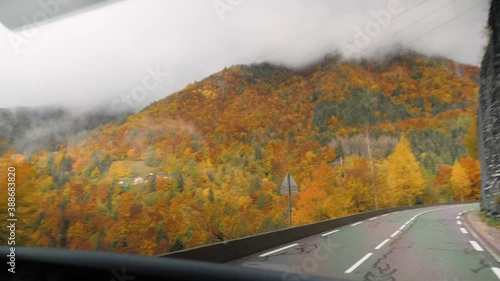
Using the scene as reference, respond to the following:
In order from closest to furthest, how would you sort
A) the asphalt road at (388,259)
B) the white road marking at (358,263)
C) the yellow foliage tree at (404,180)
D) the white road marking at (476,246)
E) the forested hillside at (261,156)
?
the asphalt road at (388,259)
the white road marking at (358,263)
the white road marking at (476,246)
the forested hillside at (261,156)
the yellow foliage tree at (404,180)

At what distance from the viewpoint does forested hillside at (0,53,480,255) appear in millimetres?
33750

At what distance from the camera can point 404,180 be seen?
55250 millimetres

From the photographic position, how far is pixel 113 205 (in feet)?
117

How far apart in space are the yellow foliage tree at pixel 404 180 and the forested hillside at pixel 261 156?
0.71 ft

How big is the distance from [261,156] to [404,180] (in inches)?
1014

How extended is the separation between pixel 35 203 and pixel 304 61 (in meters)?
40.1

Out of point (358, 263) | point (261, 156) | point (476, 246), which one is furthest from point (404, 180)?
point (358, 263)

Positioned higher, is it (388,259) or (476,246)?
(388,259)

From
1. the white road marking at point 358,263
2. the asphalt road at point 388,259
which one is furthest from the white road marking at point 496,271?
the white road marking at point 358,263

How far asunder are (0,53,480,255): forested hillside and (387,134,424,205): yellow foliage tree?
217 mm

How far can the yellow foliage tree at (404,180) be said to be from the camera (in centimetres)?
5497

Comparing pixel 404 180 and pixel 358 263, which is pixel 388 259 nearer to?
pixel 358 263

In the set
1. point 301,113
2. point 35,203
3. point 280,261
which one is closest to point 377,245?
point 280,261

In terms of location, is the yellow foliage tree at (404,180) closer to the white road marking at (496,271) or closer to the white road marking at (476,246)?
the white road marking at (476,246)
